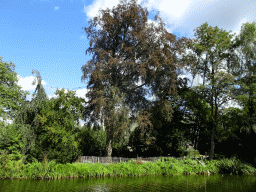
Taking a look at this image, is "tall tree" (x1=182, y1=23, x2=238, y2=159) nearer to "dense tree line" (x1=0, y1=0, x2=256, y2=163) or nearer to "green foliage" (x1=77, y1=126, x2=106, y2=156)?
"dense tree line" (x1=0, y1=0, x2=256, y2=163)

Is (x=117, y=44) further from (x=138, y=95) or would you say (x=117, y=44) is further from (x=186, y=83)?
(x=186, y=83)

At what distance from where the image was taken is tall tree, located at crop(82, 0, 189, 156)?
21.7m

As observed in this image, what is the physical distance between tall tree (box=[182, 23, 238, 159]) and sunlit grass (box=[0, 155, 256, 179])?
12.2 ft

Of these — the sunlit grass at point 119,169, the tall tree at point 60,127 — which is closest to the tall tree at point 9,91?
the tall tree at point 60,127

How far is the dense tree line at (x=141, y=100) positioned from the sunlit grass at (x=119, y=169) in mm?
1371

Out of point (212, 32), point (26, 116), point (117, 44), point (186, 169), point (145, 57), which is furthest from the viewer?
point (212, 32)

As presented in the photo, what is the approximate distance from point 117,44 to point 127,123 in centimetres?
1025

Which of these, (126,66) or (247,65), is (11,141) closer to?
(126,66)

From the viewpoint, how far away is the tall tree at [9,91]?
85.9 ft

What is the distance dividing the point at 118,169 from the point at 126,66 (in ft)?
35.2

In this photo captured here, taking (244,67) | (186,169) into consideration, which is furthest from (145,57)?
(244,67)

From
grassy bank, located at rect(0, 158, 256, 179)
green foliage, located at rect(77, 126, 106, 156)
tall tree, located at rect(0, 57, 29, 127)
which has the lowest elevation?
grassy bank, located at rect(0, 158, 256, 179)

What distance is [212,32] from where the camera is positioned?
27422 mm

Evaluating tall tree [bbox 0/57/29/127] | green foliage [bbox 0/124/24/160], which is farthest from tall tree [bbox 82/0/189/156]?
tall tree [bbox 0/57/29/127]
